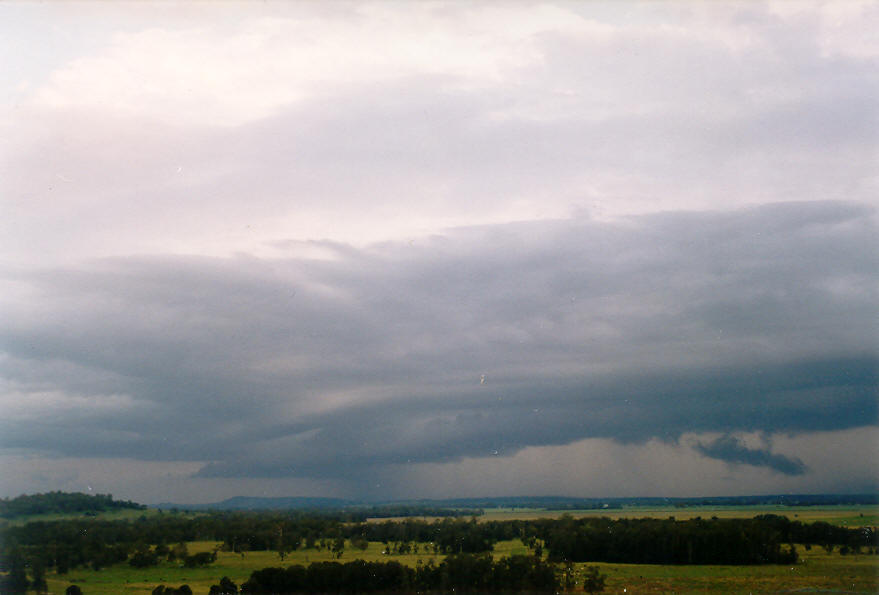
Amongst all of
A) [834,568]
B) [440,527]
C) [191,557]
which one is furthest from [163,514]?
[834,568]

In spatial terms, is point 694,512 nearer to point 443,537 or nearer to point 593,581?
point 593,581

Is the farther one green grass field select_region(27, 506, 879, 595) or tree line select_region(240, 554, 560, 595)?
tree line select_region(240, 554, 560, 595)

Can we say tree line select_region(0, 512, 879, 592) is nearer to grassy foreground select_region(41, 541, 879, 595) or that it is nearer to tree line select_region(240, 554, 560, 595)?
grassy foreground select_region(41, 541, 879, 595)

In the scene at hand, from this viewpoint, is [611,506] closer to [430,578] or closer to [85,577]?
[430,578]

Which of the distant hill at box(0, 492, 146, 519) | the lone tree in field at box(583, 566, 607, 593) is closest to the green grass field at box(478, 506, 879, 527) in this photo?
the lone tree in field at box(583, 566, 607, 593)

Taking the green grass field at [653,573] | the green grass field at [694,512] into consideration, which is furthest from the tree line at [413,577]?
the green grass field at [694,512]

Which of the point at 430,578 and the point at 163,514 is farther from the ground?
the point at 163,514
